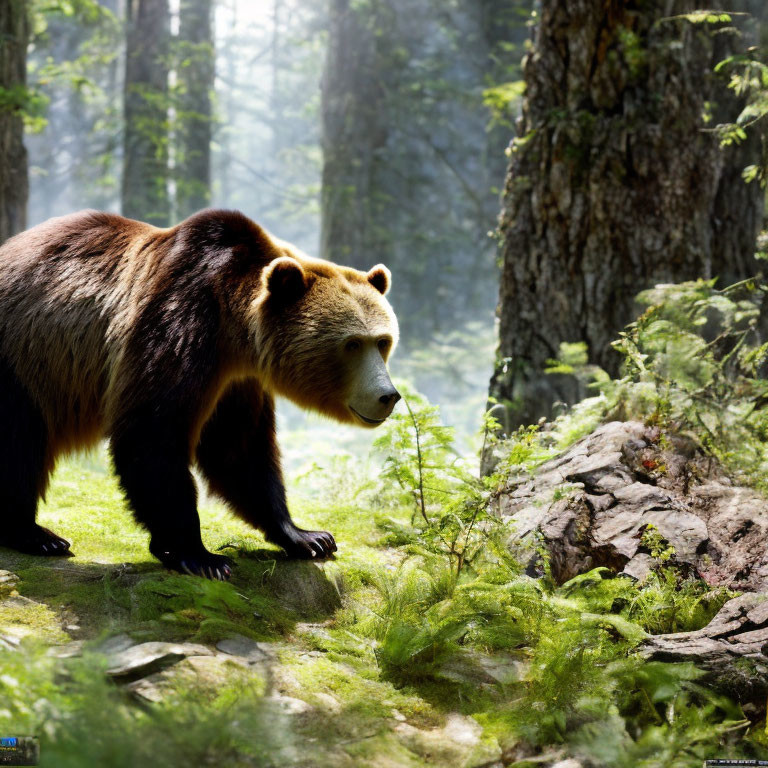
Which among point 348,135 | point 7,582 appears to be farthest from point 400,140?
point 7,582

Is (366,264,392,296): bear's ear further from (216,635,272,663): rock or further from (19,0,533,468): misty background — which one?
(19,0,533,468): misty background

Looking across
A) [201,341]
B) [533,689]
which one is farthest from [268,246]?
[533,689]

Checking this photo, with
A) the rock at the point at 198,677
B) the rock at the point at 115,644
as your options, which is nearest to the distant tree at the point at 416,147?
the rock at the point at 115,644

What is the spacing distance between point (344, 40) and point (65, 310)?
594 inches

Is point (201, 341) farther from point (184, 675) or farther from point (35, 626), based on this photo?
point (184, 675)

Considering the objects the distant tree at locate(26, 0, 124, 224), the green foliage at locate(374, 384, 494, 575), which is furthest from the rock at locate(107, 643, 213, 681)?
the distant tree at locate(26, 0, 124, 224)

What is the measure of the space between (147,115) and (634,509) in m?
15.4

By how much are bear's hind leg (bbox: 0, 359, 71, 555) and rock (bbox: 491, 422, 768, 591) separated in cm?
261

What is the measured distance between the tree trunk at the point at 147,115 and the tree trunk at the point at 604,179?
36.3 feet

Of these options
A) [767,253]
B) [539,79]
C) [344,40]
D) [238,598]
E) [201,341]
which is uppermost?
[344,40]

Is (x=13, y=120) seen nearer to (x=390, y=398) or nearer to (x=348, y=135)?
(x=390, y=398)

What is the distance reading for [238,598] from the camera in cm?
336

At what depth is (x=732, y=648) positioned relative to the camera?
2.85 metres

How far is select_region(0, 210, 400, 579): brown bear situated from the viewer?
381 cm
